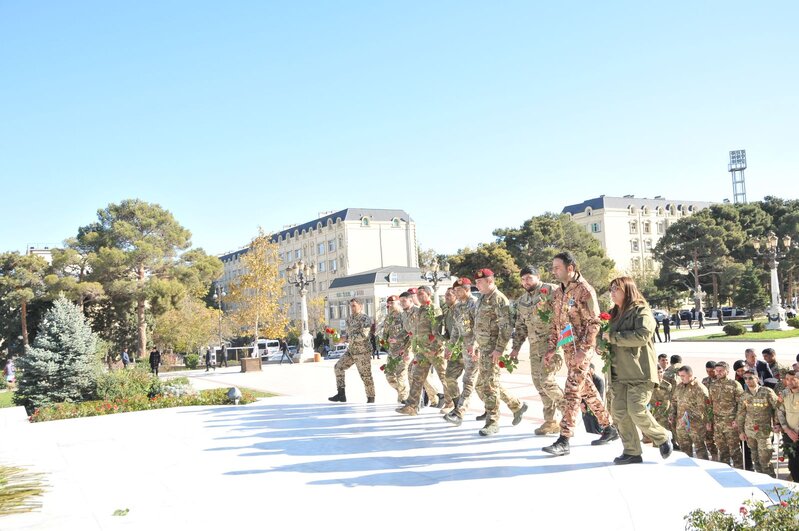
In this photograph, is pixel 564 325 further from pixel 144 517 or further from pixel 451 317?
pixel 144 517

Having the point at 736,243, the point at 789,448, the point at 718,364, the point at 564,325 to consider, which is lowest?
the point at 789,448

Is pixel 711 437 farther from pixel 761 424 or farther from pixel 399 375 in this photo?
pixel 399 375

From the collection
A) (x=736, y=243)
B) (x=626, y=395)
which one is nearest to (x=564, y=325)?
(x=626, y=395)

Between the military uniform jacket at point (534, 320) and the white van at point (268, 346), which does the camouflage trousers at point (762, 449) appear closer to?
the military uniform jacket at point (534, 320)

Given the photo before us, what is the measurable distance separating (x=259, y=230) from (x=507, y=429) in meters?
43.7

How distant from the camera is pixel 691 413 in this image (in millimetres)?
8219

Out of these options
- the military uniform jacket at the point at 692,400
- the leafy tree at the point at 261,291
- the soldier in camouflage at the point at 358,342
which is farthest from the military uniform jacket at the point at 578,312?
the leafy tree at the point at 261,291

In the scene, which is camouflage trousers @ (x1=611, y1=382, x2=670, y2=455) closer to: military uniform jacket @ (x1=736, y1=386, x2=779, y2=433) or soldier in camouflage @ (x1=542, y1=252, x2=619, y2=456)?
soldier in camouflage @ (x1=542, y1=252, x2=619, y2=456)

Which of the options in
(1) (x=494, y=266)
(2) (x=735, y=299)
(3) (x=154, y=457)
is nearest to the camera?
(3) (x=154, y=457)

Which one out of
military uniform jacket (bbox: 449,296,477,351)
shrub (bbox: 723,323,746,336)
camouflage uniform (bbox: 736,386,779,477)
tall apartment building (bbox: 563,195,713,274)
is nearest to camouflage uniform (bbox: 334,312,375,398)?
military uniform jacket (bbox: 449,296,477,351)

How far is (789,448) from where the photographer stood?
7.00 m

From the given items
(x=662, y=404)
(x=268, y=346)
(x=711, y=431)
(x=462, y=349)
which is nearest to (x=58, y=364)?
(x=462, y=349)

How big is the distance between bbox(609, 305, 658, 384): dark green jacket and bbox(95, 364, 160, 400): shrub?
36.7ft

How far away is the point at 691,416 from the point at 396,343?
14.6 feet
